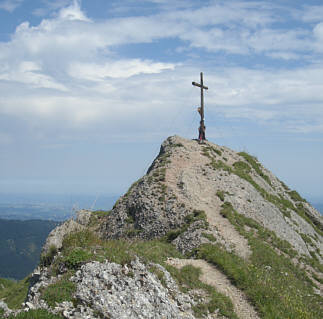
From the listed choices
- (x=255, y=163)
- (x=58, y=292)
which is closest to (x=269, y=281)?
(x=58, y=292)

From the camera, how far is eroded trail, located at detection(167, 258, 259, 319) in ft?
53.4

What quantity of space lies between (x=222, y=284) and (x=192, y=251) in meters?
4.86

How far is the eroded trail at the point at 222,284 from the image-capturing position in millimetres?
16277

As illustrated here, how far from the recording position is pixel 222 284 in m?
18.0

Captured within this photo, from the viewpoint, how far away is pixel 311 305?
1870 cm

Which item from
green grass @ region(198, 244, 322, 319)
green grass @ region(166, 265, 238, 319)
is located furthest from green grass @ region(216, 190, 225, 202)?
green grass @ region(166, 265, 238, 319)

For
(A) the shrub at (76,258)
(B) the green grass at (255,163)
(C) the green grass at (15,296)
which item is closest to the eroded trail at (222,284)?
(A) the shrub at (76,258)

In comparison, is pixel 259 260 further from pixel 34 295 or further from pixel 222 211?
pixel 34 295

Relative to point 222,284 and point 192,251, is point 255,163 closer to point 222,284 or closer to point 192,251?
point 192,251

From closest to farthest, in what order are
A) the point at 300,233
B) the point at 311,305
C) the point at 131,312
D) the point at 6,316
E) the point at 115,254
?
the point at 6,316, the point at 131,312, the point at 115,254, the point at 311,305, the point at 300,233

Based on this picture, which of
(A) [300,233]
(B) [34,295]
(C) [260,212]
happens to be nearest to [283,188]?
(A) [300,233]

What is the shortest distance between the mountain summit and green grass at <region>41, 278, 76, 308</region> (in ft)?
0.12

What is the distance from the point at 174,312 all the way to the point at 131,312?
2.25m

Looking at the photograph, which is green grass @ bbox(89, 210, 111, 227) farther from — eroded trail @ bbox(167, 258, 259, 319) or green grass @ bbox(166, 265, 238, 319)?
green grass @ bbox(166, 265, 238, 319)
